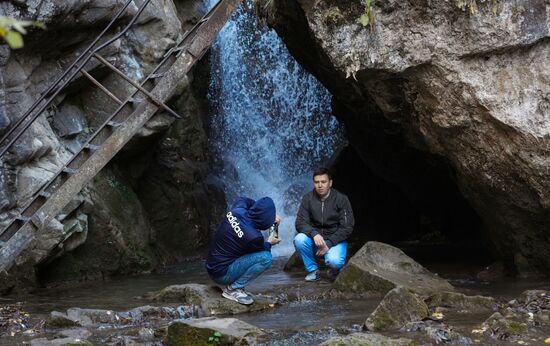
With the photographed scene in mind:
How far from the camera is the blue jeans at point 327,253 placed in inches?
360

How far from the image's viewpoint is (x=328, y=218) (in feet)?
30.4

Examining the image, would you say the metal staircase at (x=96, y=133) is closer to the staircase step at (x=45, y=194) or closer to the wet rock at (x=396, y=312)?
the staircase step at (x=45, y=194)

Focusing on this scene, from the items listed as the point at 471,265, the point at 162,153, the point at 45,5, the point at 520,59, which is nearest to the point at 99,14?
the point at 45,5

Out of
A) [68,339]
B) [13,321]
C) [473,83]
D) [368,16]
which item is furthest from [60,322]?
[473,83]

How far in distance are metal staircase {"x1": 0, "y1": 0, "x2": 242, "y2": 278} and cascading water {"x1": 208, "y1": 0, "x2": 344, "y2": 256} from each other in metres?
7.04

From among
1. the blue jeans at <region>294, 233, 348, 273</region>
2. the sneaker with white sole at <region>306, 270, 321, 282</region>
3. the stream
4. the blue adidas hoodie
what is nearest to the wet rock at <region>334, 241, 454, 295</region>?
the stream

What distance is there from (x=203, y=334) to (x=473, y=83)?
4580mm

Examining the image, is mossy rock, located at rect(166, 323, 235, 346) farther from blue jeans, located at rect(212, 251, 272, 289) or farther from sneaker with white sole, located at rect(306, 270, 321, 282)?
sneaker with white sole, located at rect(306, 270, 321, 282)

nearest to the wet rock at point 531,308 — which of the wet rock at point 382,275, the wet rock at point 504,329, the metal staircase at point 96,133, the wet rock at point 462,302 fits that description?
the wet rock at point 462,302

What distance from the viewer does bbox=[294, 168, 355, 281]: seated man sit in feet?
30.1

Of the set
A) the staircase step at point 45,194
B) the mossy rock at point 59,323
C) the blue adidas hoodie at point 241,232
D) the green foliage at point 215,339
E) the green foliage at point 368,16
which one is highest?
the green foliage at point 368,16

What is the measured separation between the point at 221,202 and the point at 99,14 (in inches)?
242

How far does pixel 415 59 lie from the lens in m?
8.87

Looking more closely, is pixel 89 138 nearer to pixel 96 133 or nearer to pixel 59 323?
pixel 96 133
